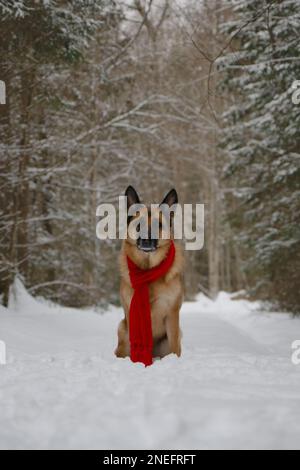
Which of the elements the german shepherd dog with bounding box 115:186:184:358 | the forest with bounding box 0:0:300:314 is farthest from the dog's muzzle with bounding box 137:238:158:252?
the forest with bounding box 0:0:300:314

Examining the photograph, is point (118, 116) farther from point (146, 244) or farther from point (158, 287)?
point (158, 287)

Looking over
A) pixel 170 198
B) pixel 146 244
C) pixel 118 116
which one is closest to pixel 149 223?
pixel 146 244

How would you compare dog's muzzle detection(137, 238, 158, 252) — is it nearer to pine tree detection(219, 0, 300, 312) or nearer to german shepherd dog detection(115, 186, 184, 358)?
german shepherd dog detection(115, 186, 184, 358)

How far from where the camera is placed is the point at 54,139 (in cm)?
1038

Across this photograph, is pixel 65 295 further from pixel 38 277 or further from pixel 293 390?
pixel 293 390

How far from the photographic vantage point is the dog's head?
5422 millimetres

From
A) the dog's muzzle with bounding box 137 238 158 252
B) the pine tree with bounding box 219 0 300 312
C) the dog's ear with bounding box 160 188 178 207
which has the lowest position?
the dog's muzzle with bounding box 137 238 158 252

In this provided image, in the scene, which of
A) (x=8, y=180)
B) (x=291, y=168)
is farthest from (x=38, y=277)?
(x=291, y=168)

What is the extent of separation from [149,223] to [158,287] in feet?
2.39

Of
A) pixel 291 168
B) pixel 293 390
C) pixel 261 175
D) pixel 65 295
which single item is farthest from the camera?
pixel 65 295

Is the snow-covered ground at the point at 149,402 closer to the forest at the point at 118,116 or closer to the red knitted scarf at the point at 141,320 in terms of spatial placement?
the red knitted scarf at the point at 141,320

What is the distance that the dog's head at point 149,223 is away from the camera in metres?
5.42

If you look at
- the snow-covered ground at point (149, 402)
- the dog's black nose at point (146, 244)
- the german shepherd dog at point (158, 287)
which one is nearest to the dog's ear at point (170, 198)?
the german shepherd dog at point (158, 287)
